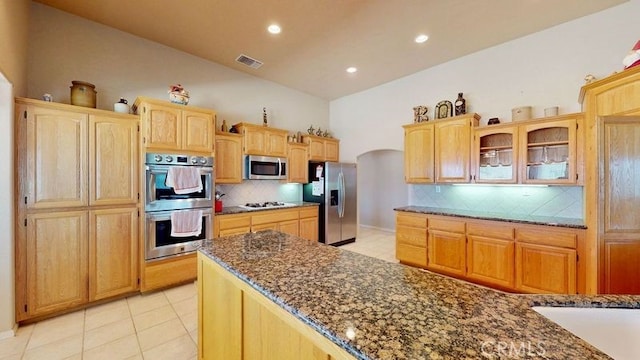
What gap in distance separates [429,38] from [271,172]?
3.11m

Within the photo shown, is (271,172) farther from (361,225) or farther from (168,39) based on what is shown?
(361,225)

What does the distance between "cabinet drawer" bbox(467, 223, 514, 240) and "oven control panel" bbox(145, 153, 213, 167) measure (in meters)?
3.61

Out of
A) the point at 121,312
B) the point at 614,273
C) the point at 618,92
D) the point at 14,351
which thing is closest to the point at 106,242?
the point at 121,312

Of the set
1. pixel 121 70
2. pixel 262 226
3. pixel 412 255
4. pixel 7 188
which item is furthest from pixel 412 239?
pixel 121 70

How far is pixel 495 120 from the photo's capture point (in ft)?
11.3

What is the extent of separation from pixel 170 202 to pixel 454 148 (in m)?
3.93

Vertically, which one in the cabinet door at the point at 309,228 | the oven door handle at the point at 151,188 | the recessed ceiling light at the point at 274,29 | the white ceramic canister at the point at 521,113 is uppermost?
the recessed ceiling light at the point at 274,29

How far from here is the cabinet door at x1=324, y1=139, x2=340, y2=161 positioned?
5336 mm

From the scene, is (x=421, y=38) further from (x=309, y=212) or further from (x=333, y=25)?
(x=309, y=212)

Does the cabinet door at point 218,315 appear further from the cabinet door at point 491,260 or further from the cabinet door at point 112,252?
the cabinet door at point 491,260

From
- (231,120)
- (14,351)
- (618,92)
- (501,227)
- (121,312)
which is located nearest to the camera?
(14,351)

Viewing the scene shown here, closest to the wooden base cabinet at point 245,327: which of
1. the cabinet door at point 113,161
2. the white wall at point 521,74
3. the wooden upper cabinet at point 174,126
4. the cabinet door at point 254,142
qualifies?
the cabinet door at point 113,161

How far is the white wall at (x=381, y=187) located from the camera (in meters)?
6.69

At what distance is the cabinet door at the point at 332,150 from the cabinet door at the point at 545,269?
349 centimetres
